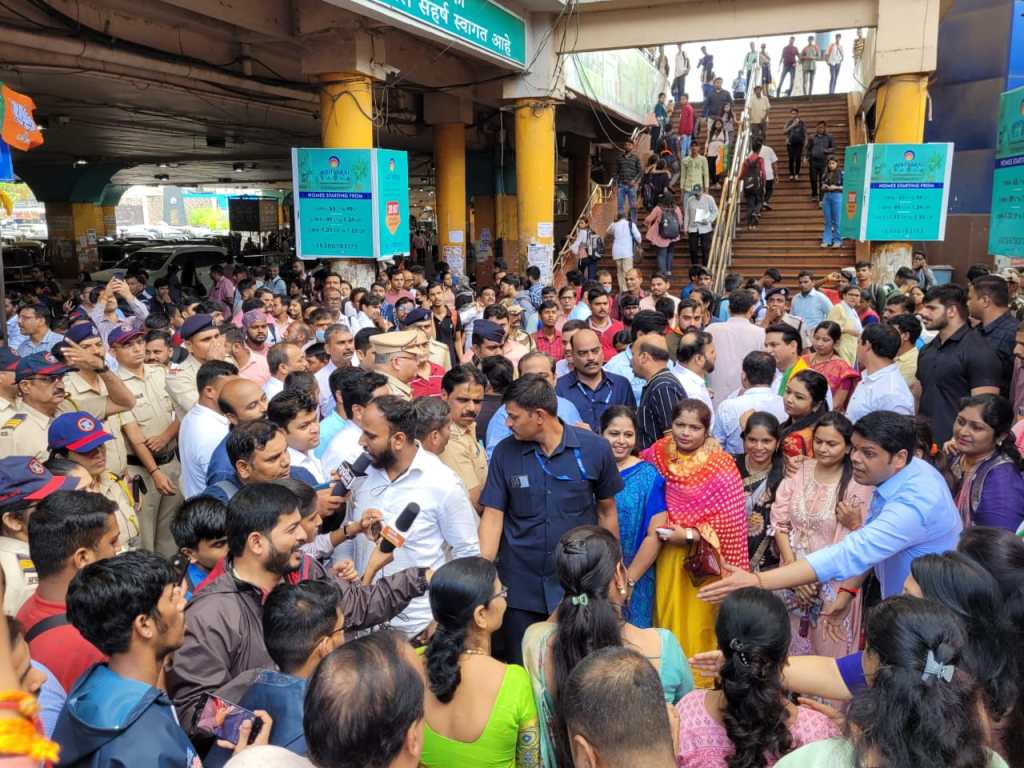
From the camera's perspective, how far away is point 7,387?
14.9 ft

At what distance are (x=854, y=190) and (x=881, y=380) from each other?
720cm

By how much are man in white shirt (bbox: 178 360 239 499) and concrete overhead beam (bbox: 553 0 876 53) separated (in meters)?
9.98

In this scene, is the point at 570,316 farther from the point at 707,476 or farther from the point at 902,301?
the point at 707,476

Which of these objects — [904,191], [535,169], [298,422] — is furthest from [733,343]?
[535,169]

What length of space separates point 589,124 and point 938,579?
66.1 ft

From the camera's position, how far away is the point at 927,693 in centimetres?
174

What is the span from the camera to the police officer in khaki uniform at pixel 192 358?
5371 mm

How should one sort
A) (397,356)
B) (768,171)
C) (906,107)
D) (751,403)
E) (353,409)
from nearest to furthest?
(353,409)
(751,403)
(397,356)
(906,107)
(768,171)

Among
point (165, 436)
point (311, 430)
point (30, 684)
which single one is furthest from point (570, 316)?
point (30, 684)

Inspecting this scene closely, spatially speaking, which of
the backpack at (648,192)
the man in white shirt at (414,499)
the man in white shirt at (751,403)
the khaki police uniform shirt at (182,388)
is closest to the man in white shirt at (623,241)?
the backpack at (648,192)

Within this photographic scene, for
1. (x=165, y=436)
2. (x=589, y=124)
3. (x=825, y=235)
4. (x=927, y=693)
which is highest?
(x=589, y=124)


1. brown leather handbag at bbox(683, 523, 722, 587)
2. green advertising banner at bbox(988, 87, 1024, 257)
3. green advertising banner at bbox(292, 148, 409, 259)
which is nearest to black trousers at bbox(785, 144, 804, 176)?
green advertising banner at bbox(988, 87, 1024, 257)

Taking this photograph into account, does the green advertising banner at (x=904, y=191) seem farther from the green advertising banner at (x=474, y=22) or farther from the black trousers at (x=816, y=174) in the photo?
the green advertising banner at (x=474, y=22)

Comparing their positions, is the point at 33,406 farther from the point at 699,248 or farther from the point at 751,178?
the point at 751,178
